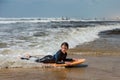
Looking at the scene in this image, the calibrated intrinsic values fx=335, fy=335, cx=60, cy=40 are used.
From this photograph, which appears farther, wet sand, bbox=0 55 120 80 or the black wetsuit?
the black wetsuit

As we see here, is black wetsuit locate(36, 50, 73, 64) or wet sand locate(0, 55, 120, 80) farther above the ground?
black wetsuit locate(36, 50, 73, 64)

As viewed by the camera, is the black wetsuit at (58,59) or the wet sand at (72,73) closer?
the wet sand at (72,73)

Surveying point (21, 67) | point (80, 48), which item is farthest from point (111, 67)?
point (80, 48)

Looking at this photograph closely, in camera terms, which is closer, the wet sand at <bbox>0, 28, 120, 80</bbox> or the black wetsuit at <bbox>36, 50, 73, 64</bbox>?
the wet sand at <bbox>0, 28, 120, 80</bbox>

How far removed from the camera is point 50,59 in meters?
11.3

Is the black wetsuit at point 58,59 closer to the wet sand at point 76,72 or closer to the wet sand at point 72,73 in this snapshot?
the wet sand at point 76,72

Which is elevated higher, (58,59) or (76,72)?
(58,59)

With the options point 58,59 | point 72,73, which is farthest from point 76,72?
point 58,59

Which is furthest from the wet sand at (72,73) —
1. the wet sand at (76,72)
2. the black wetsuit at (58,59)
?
the black wetsuit at (58,59)

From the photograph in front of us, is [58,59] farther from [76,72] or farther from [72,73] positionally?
[72,73]

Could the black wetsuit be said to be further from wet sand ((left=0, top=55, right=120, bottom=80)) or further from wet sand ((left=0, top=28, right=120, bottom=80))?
wet sand ((left=0, top=55, right=120, bottom=80))

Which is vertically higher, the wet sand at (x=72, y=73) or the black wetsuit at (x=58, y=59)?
the black wetsuit at (x=58, y=59)

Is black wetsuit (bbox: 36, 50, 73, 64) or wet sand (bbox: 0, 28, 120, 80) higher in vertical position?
black wetsuit (bbox: 36, 50, 73, 64)

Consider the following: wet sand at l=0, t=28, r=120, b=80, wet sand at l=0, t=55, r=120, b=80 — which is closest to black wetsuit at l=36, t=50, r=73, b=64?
wet sand at l=0, t=28, r=120, b=80
